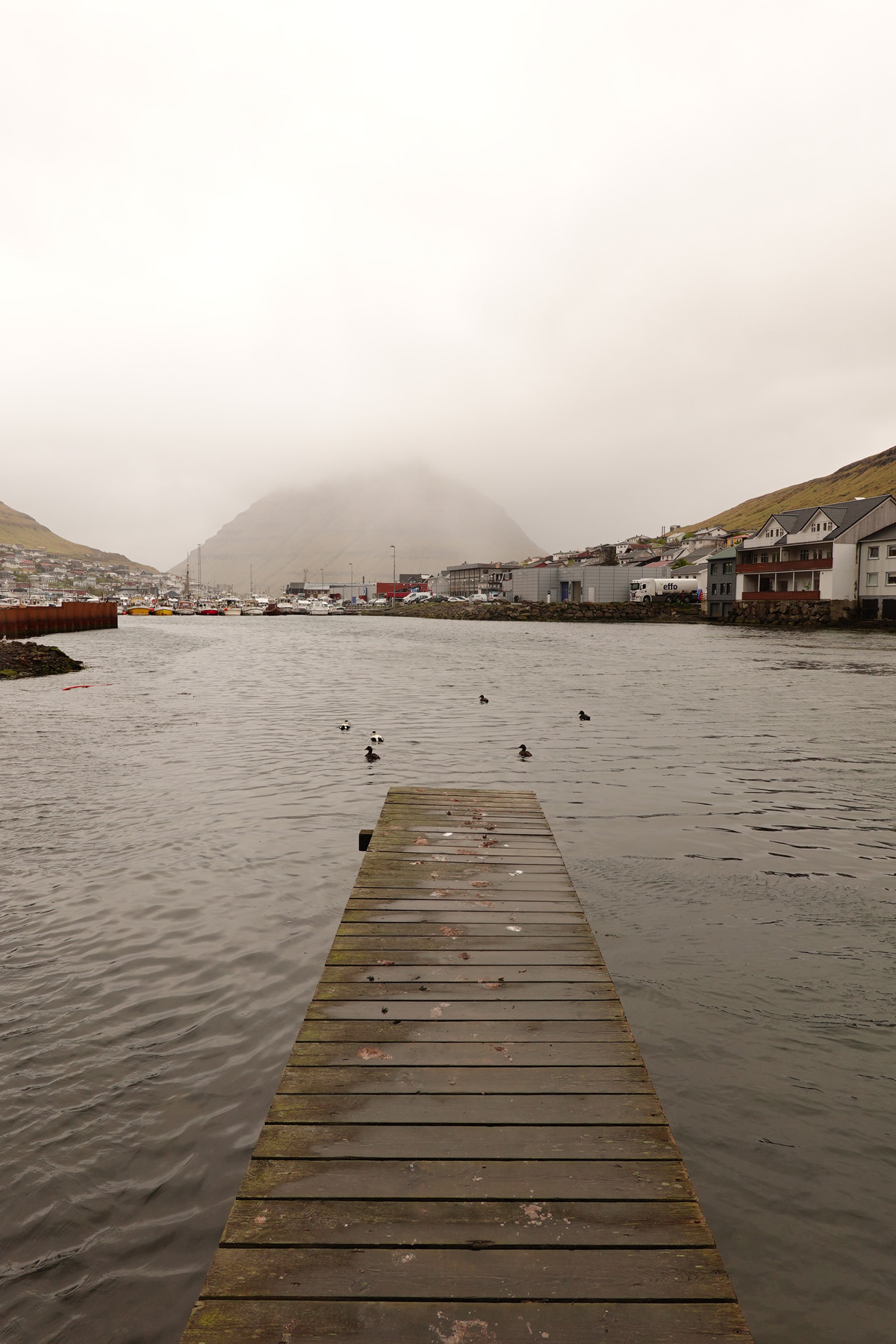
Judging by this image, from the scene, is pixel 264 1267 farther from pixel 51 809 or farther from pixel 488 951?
pixel 51 809

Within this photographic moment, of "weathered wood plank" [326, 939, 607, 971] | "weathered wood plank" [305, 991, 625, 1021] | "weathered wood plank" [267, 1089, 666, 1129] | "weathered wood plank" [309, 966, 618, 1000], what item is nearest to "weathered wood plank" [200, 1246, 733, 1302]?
"weathered wood plank" [267, 1089, 666, 1129]

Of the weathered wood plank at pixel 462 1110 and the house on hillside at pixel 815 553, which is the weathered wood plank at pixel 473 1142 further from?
the house on hillside at pixel 815 553

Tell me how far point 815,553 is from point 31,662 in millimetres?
86140

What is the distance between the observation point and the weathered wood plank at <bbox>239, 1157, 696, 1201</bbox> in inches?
157

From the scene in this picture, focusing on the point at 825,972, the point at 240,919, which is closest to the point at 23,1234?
the point at 240,919

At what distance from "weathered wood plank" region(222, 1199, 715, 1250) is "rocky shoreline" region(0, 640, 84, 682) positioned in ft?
135

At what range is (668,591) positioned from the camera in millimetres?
135750

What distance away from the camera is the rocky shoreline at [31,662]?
40219 mm

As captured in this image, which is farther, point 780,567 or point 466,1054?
point 780,567

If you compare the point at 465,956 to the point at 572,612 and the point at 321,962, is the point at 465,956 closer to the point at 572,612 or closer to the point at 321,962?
the point at 321,962

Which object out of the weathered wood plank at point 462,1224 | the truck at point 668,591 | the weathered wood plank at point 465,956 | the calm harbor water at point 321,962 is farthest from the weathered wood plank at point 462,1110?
the truck at point 668,591

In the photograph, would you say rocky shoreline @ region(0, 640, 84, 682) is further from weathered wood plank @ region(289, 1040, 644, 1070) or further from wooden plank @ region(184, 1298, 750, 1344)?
wooden plank @ region(184, 1298, 750, 1344)

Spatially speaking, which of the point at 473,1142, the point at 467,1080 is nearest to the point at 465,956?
the point at 467,1080

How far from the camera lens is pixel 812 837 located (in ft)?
44.2
